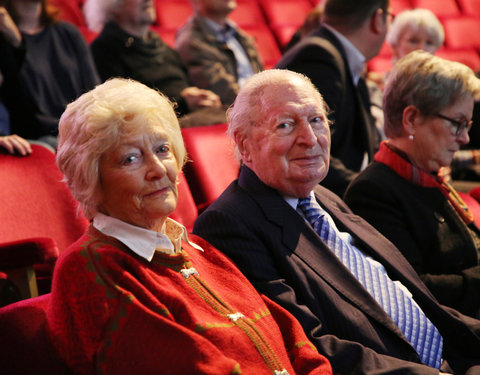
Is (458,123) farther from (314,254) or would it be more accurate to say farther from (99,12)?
(99,12)

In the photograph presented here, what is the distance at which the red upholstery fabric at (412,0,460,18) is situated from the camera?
4.92 metres

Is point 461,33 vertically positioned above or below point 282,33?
below

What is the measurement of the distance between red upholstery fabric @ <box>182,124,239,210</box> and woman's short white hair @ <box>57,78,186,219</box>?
972mm

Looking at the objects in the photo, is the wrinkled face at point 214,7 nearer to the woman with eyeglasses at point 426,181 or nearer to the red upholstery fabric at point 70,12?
the red upholstery fabric at point 70,12

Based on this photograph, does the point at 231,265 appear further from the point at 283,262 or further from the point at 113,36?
the point at 113,36

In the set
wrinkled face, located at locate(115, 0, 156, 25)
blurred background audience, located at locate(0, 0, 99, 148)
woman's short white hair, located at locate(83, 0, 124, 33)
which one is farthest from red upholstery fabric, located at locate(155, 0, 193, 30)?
blurred background audience, located at locate(0, 0, 99, 148)

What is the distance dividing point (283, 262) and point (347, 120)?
3.59 feet

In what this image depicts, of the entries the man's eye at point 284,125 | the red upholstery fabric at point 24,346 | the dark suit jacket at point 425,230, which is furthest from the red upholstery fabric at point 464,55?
the red upholstery fabric at point 24,346

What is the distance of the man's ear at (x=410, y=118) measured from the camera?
1.73 m

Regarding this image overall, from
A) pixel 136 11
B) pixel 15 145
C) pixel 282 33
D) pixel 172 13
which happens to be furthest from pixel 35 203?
pixel 282 33

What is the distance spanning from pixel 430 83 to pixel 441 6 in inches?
145

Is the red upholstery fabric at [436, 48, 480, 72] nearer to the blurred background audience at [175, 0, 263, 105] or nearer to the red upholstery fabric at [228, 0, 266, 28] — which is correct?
the red upholstery fabric at [228, 0, 266, 28]

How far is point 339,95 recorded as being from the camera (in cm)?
222

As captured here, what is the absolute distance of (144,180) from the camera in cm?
111
